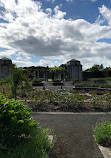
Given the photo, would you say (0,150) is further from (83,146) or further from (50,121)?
(50,121)

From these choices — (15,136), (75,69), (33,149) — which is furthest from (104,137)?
(75,69)

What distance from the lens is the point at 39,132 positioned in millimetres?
2389

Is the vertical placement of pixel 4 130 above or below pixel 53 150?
above

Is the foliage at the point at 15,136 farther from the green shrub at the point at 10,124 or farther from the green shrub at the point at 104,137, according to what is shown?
the green shrub at the point at 104,137

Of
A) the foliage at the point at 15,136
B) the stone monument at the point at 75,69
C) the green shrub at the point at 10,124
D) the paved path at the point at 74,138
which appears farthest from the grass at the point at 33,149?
the stone monument at the point at 75,69

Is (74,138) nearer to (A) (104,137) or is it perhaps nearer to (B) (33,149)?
(A) (104,137)

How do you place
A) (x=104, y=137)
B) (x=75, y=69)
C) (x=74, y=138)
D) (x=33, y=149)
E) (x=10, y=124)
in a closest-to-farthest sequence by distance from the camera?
(x=10, y=124)
(x=33, y=149)
(x=104, y=137)
(x=74, y=138)
(x=75, y=69)

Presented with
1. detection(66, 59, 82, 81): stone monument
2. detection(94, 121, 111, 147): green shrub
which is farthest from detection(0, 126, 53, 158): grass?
detection(66, 59, 82, 81): stone monument

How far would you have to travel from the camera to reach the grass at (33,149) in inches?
73.4

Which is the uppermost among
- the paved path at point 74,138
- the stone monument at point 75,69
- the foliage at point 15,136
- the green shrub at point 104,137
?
the stone monument at point 75,69

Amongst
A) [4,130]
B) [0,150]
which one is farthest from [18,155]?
[4,130]

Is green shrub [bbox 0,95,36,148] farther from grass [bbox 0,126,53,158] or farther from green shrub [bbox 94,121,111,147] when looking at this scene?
green shrub [bbox 94,121,111,147]

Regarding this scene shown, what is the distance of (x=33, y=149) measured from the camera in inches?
79.7

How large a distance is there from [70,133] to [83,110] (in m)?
2.40
